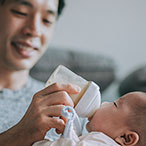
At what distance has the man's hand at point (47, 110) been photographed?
0.86 meters

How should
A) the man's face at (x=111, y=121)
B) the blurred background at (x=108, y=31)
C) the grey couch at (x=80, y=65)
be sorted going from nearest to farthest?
1. the man's face at (x=111, y=121)
2. the grey couch at (x=80, y=65)
3. the blurred background at (x=108, y=31)

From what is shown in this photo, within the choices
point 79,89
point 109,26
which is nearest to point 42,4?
point 79,89

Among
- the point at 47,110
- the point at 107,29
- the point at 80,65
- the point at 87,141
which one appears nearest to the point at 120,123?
the point at 87,141

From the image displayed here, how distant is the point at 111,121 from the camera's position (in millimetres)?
956

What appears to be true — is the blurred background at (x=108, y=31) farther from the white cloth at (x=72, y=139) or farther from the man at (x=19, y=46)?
the white cloth at (x=72, y=139)

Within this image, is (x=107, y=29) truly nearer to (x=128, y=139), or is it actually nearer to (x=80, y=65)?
(x=80, y=65)

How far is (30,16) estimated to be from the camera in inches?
55.4

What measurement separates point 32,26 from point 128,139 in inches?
30.1

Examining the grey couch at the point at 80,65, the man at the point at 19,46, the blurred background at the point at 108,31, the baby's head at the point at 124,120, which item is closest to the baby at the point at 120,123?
the baby's head at the point at 124,120

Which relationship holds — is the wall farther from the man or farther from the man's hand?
the man's hand

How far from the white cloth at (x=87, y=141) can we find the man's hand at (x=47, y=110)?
4 cm

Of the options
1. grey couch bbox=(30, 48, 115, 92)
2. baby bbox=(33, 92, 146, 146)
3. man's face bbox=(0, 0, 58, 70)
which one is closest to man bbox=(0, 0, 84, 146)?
man's face bbox=(0, 0, 58, 70)

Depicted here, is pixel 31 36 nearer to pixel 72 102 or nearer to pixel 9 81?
pixel 9 81

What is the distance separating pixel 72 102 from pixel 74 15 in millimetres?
1645
